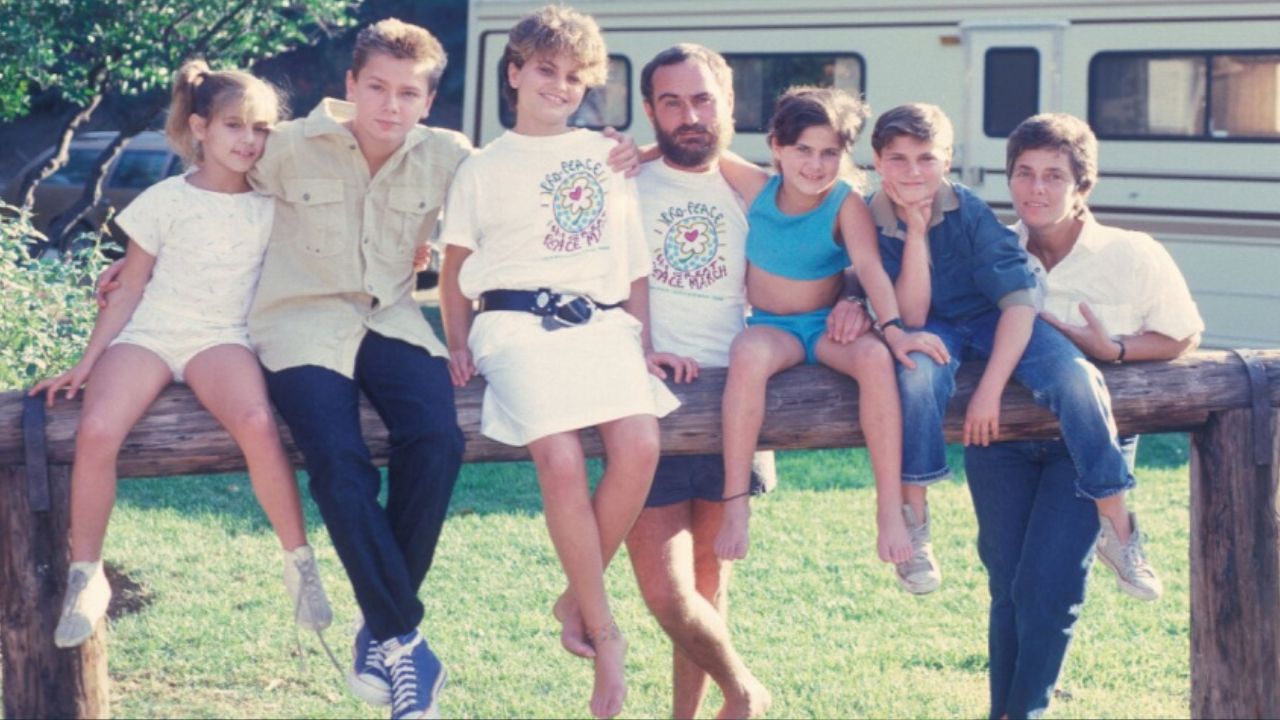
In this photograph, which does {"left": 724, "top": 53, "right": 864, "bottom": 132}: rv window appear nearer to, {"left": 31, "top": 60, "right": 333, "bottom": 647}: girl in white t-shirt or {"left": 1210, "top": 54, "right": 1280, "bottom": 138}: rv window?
{"left": 1210, "top": 54, "right": 1280, "bottom": 138}: rv window

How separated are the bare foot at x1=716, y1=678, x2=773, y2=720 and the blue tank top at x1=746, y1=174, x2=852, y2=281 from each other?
1201 mm

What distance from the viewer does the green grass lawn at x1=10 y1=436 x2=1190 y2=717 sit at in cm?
551

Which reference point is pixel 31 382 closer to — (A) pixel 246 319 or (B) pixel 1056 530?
(A) pixel 246 319

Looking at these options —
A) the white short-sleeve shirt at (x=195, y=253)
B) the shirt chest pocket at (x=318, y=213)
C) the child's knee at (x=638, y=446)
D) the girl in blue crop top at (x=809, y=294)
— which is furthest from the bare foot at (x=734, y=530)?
the white short-sleeve shirt at (x=195, y=253)

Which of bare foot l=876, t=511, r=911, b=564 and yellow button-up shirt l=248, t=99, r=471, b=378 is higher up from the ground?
yellow button-up shirt l=248, t=99, r=471, b=378

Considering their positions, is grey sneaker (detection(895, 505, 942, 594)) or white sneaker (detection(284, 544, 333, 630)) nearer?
white sneaker (detection(284, 544, 333, 630))

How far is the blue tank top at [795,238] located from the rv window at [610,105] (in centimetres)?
771

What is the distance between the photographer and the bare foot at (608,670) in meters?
3.90

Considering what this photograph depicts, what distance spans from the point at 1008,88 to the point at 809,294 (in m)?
6.96

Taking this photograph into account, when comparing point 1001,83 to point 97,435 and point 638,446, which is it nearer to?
point 638,446

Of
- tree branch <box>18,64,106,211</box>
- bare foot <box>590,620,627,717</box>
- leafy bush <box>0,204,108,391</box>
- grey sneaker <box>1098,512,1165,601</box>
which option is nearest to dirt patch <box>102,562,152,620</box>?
leafy bush <box>0,204,108,391</box>

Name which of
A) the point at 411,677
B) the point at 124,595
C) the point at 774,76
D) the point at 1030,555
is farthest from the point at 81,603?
the point at 774,76

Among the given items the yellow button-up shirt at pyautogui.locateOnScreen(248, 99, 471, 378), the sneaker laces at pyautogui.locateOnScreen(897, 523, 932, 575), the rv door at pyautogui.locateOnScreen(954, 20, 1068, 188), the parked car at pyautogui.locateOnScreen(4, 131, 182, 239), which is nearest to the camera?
the yellow button-up shirt at pyautogui.locateOnScreen(248, 99, 471, 378)

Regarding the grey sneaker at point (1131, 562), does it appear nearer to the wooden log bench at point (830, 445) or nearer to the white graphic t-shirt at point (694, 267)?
the wooden log bench at point (830, 445)
